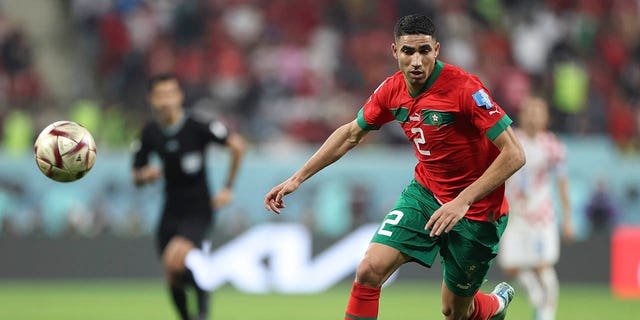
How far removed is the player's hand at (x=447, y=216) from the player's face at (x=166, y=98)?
138 inches

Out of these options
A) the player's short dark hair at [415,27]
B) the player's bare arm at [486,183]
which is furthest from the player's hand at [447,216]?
the player's short dark hair at [415,27]

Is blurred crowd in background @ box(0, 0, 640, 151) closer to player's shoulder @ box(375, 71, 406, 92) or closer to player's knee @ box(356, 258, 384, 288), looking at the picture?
player's shoulder @ box(375, 71, 406, 92)

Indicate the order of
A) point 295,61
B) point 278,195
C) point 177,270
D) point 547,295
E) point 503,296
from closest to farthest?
point 278,195 → point 503,296 → point 177,270 → point 547,295 → point 295,61

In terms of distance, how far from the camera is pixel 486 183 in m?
6.00

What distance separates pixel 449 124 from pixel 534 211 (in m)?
3.73

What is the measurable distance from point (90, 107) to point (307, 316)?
7.22 m

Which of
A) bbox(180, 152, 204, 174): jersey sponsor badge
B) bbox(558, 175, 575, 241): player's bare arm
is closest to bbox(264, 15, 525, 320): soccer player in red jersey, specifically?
bbox(180, 152, 204, 174): jersey sponsor badge

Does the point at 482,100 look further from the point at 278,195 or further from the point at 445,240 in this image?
the point at 278,195

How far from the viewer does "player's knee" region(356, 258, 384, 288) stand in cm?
624

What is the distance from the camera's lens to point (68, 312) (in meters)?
11.4

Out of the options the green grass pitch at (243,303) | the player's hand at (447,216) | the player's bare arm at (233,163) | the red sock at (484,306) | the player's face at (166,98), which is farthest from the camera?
the green grass pitch at (243,303)

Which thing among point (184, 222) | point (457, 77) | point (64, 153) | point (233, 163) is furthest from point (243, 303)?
point (457, 77)

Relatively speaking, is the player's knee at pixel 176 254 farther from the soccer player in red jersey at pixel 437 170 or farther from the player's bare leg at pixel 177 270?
the soccer player in red jersey at pixel 437 170

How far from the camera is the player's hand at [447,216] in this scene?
233 inches
